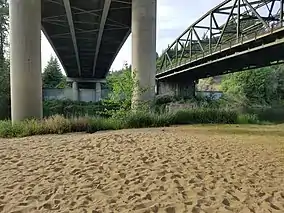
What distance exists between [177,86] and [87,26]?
2013cm

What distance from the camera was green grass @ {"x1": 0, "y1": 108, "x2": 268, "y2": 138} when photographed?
12414 mm

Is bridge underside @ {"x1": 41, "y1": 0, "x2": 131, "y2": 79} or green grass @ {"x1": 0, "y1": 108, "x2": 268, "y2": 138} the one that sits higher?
bridge underside @ {"x1": 41, "y1": 0, "x2": 131, "y2": 79}

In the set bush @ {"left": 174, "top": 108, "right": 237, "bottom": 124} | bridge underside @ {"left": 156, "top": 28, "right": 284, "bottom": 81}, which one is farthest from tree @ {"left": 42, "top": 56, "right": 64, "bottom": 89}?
bush @ {"left": 174, "top": 108, "right": 237, "bottom": 124}

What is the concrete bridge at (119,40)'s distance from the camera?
1530 cm

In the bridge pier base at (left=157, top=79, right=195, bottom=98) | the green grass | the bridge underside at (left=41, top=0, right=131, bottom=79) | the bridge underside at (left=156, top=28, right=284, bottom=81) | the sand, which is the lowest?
the sand

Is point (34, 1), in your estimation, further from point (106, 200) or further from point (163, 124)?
point (106, 200)

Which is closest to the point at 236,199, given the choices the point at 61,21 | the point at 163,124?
the point at 163,124

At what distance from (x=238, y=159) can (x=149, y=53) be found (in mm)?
12699

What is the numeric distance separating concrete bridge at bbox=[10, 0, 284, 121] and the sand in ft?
23.2

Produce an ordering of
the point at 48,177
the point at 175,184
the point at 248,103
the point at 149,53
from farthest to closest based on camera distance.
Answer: the point at 248,103
the point at 149,53
the point at 48,177
the point at 175,184

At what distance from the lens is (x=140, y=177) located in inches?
229

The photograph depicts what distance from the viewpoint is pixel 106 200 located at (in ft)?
15.6

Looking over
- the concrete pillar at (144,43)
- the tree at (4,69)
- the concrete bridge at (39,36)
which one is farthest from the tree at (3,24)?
the concrete pillar at (144,43)

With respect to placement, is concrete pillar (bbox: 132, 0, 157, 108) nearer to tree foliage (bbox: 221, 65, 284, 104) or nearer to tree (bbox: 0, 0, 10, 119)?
tree (bbox: 0, 0, 10, 119)
